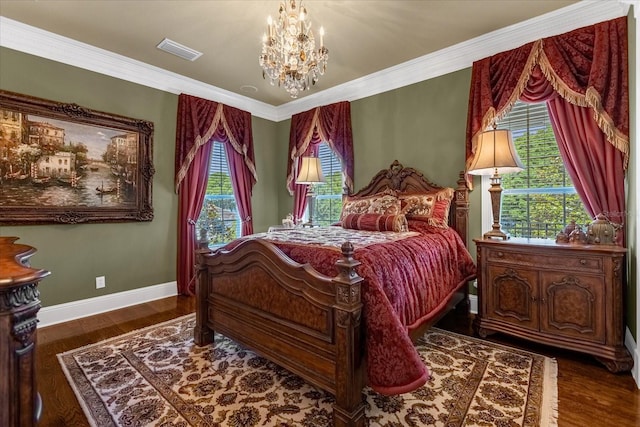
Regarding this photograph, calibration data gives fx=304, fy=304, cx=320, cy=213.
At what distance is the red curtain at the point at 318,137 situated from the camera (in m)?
4.20

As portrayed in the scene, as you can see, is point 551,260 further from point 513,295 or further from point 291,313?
point 291,313

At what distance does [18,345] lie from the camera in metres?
0.95

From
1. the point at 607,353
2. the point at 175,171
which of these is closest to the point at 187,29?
the point at 175,171

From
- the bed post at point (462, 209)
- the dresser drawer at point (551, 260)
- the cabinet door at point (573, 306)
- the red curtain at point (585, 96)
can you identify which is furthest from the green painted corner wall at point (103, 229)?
the cabinet door at point (573, 306)

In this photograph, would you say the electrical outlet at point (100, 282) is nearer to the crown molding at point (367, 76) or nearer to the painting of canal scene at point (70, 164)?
the painting of canal scene at point (70, 164)

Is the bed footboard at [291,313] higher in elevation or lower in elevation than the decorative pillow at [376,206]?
lower

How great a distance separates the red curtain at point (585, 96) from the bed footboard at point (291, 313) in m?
2.32

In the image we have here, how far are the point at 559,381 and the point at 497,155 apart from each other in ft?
5.53

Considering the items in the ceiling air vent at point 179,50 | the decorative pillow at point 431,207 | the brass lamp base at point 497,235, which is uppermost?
the ceiling air vent at point 179,50

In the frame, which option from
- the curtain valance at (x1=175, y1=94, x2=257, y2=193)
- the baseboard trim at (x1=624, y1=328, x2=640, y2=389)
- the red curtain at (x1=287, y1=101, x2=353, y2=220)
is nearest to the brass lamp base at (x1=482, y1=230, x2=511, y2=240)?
the baseboard trim at (x1=624, y1=328, x2=640, y2=389)

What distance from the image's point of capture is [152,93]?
3.76 metres

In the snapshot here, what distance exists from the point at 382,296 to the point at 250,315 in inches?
40.1

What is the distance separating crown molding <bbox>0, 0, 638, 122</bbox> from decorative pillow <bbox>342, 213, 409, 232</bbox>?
1.82m

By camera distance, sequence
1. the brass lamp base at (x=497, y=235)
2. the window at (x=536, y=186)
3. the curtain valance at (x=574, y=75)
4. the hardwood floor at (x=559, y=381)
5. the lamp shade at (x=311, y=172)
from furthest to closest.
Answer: the lamp shade at (x=311, y=172), the window at (x=536, y=186), the brass lamp base at (x=497, y=235), the curtain valance at (x=574, y=75), the hardwood floor at (x=559, y=381)
